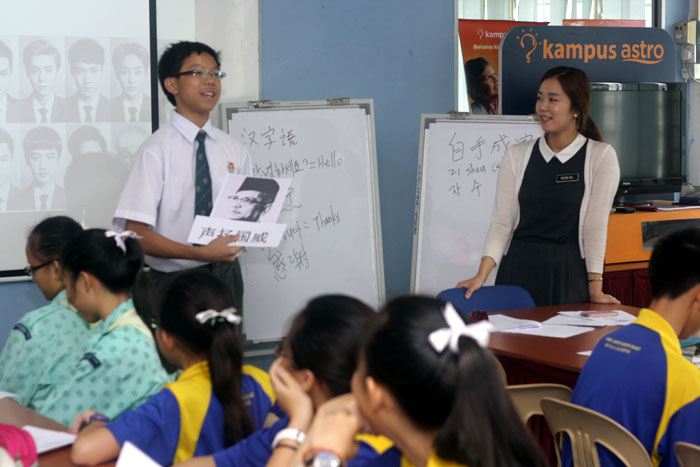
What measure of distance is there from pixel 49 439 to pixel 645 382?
128cm

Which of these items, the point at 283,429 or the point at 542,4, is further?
the point at 542,4

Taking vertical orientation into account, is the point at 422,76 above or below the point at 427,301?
above

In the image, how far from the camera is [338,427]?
122 centimetres

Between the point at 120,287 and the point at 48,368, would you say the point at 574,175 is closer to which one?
the point at 120,287

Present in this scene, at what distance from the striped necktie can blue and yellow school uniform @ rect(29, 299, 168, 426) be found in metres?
1.08

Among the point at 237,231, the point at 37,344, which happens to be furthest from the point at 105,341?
the point at 237,231

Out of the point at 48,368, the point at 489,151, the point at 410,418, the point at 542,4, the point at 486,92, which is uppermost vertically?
the point at 542,4

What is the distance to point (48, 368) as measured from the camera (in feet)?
7.27

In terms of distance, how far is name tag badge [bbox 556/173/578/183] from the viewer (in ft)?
10.0

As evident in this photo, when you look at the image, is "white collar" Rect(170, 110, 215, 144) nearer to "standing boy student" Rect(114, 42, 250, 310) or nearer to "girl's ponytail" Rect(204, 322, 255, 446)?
"standing boy student" Rect(114, 42, 250, 310)

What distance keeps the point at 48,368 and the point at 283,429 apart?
43.2 inches

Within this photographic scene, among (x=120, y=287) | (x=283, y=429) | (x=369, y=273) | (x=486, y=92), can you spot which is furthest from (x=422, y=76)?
(x=283, y=429)

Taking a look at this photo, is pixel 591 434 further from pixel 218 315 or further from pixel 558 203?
pixel 558 203

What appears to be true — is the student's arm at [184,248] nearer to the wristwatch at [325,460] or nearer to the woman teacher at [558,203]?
the woman teacher at [558,203]
